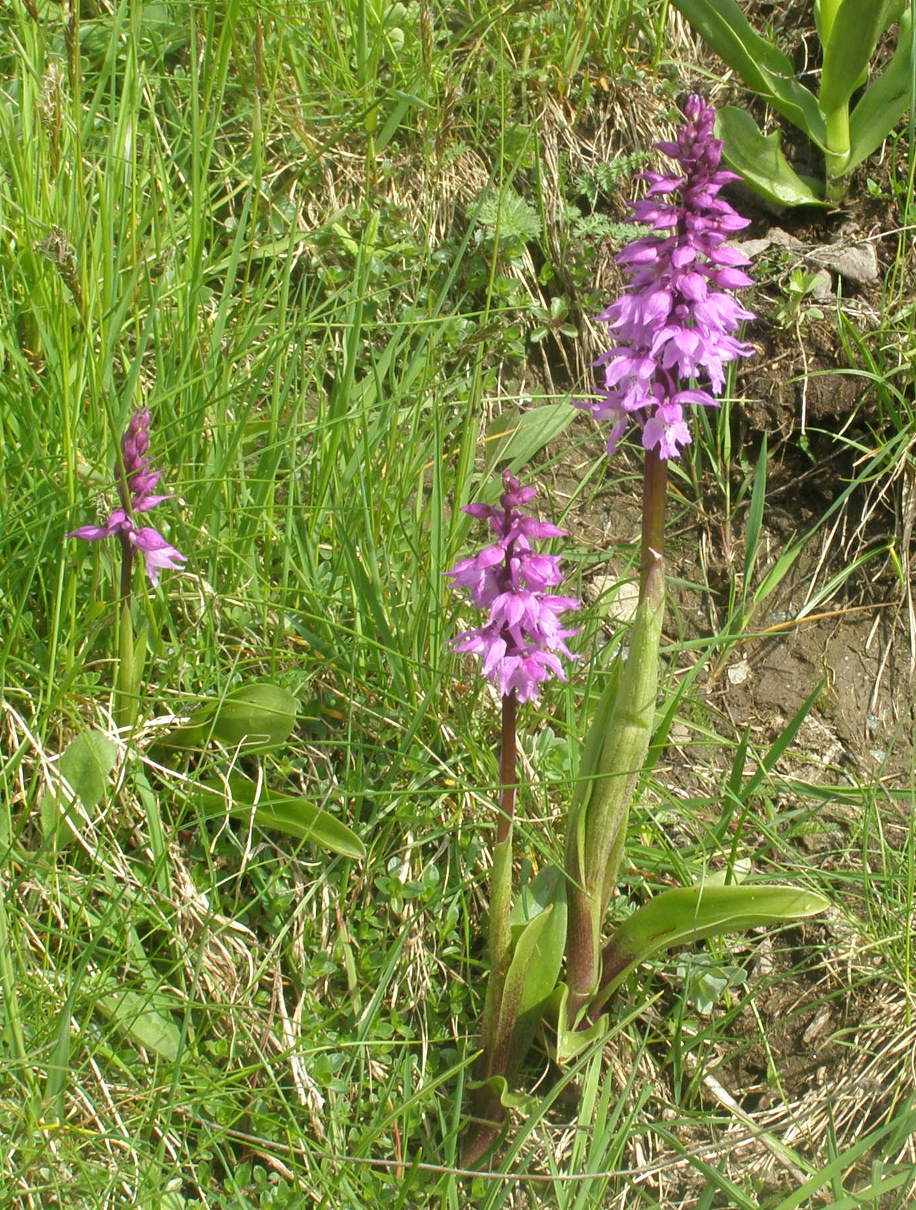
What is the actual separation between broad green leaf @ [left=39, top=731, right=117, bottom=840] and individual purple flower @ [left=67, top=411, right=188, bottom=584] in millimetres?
347

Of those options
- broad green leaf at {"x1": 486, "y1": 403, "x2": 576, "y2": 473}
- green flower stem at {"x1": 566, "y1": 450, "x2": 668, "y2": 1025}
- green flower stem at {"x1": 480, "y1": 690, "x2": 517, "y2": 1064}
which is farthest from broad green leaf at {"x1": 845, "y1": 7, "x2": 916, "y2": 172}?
green flower stem at {"x1": 480, "y1": 690, "x2": 517, "y2": 1064}

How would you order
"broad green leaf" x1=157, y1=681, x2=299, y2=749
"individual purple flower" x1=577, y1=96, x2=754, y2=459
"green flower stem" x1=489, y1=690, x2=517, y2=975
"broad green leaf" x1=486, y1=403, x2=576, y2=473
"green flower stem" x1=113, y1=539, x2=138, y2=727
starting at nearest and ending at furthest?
"individual purple flower" x1=577, y1=96, x2=754, y2=459 < "green flower stem" x1=489, y1=690, x2=517, y2=975 < "green flower stem" x1=113, y1=539, x2=138, y2=727 < "broad green leaf" x1=157, y1=681, x2=299, y2=749 < "broad green leaf" x1=486, y1=403, x2=576, y2=473

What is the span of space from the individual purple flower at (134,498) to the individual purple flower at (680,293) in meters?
0.85

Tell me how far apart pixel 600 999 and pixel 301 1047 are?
55 centimetres

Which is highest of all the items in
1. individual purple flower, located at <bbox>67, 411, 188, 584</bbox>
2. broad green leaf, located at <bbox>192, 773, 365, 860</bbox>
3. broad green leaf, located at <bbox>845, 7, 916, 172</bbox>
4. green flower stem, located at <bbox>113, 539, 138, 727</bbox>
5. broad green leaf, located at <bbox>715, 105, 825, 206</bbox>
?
broad green leaf, located at <bbox>845, 7, 916, 172</bbox>

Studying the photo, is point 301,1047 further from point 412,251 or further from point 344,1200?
point 412,251

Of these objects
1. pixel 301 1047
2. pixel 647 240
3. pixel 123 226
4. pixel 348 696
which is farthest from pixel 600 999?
pixel 123 226

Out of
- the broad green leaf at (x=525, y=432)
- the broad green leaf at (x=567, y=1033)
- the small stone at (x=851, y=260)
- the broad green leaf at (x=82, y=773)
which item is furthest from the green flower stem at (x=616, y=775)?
the small stone at (x=851, y=260)

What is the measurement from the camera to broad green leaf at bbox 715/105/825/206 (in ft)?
11.0

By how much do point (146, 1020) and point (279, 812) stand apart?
1.43ft

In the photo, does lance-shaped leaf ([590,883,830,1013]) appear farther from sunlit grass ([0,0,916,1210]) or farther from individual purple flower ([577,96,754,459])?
individual purple flower ([577,96,754,459])

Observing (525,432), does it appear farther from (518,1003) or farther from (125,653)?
(518,1003)

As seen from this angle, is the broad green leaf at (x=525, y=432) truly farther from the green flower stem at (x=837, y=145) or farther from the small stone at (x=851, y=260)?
the green flower stem at (x=837, y=145)

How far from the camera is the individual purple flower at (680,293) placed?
1762 millimetres
